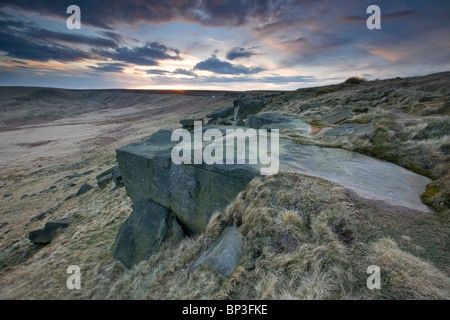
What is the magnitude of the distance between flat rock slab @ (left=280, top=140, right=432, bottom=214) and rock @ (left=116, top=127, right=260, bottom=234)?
1.35 metres

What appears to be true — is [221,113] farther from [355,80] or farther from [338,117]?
[355,80]

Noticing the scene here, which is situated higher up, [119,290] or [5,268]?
[119,290]

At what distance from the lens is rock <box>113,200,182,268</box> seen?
572 cm

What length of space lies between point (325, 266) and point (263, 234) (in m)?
1.00

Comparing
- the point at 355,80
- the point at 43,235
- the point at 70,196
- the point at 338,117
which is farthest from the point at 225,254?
the point at 355,80

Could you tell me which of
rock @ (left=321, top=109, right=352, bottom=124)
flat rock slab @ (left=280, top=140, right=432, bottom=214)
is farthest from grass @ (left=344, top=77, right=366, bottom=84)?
flat rock slab @ (left=280, top=140, right=432, bottom=214)

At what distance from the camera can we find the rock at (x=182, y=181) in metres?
5.11

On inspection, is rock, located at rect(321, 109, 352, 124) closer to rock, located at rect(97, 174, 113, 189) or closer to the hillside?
the hillside

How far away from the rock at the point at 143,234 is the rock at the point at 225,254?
2.16 meters

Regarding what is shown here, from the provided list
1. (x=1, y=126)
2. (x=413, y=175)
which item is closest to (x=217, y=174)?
(x=413, y=175)

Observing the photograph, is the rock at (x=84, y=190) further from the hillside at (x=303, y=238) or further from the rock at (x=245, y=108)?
the rock at (x=245, y=108)

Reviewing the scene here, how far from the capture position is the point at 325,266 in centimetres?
271
